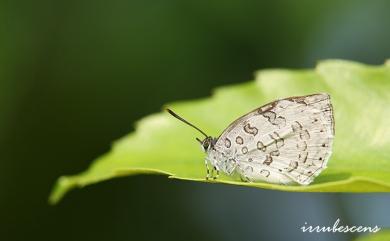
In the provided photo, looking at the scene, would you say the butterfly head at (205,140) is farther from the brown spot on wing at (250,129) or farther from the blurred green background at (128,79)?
the blurred green background at (128,79)

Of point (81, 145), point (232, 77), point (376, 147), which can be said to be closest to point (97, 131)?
point (81, 145)

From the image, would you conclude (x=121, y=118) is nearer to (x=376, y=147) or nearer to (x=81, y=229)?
(x=81, y=229)

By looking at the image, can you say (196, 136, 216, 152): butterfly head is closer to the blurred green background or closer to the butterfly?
the butterfly

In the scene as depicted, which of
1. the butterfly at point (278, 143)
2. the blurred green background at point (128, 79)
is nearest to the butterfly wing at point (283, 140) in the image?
the butterfly at point (278, 143)

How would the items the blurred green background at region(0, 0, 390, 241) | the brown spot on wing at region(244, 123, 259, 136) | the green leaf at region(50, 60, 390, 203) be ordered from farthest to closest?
the blurred green background at region(0, 0, 390, 241), the brown spot on wing at region(244, 123, 259, 136), the green leaf at region(50, 60, 390, 203)

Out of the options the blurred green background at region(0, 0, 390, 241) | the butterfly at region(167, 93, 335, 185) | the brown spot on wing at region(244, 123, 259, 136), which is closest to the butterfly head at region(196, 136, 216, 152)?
the butterfly at region(167, 93, 335, 185)
